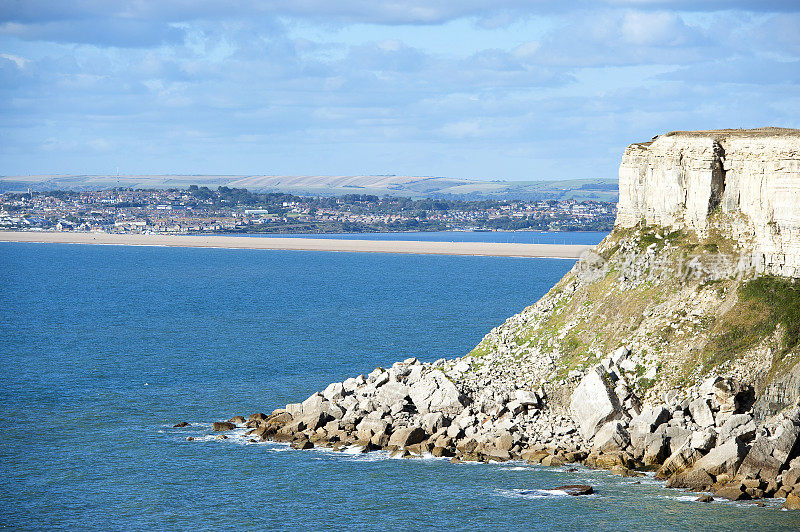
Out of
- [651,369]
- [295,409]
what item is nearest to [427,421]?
[295,409]

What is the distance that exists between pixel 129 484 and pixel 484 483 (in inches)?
590

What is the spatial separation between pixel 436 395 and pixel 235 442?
9.93 m

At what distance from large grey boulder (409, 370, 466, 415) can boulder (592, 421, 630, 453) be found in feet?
22.3

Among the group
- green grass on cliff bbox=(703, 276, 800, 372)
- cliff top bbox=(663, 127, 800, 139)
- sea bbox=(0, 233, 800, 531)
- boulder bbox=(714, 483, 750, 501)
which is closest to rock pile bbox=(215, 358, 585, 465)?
sea bbox=(0, 233, 800, 531)

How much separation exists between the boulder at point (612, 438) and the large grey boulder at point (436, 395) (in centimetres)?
680

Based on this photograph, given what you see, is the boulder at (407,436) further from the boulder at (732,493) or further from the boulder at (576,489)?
the boulder at (732,493)

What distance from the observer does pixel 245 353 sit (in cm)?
7356

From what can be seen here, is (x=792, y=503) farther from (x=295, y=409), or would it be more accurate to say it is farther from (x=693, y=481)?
(x=295, y=409)

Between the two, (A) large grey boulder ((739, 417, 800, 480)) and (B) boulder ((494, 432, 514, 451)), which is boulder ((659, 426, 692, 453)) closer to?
(A) large grey boulder ((739, 417, 800, 480))

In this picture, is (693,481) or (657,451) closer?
(693,481)

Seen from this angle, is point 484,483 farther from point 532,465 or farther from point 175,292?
point 175,292

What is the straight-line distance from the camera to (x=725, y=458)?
38312 millimetres

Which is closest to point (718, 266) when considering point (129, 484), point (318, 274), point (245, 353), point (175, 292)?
point (129, 484)

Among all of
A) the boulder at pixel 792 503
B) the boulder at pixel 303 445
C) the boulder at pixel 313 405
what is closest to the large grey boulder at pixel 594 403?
the boulder at pixel 792 503
